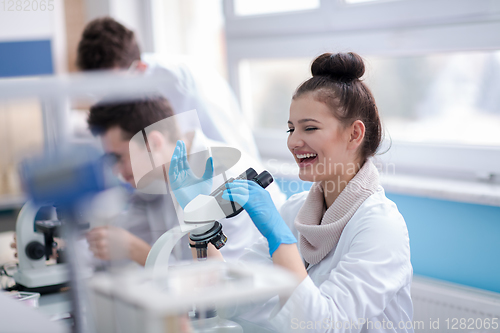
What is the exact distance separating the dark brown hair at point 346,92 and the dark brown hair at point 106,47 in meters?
1.13

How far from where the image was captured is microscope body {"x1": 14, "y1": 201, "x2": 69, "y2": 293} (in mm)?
1512

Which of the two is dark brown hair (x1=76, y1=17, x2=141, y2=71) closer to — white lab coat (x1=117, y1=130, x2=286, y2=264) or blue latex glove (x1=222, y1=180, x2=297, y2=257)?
white lab coat (x1=117, y1=130, x2=286, y2=264)

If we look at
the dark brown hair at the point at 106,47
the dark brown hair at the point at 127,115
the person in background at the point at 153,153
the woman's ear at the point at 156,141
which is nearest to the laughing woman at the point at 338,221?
the person in background at the point at 153,153

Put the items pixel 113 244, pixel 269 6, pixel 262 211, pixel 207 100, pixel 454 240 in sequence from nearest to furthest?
pixel 113 244
pixel 262 211
pixel 454 240
pixel 207 100
pixel 269 6

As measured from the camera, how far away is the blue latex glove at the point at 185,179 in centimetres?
123

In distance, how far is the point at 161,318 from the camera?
1.87 ft

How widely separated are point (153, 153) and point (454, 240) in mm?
1283

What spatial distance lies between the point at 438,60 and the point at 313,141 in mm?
1090

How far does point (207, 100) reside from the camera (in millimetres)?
2279

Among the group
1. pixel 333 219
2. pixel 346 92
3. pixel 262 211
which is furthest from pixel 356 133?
pixel 262 211

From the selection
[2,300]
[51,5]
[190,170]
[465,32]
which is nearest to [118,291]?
[2,300]

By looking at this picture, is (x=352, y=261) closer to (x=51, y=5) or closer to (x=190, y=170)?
(x=190, y=170)

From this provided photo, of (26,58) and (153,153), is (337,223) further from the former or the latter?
(26,58)

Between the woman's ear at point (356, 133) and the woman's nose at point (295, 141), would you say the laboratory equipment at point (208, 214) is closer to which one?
the woman's nose at point (295, 141)
